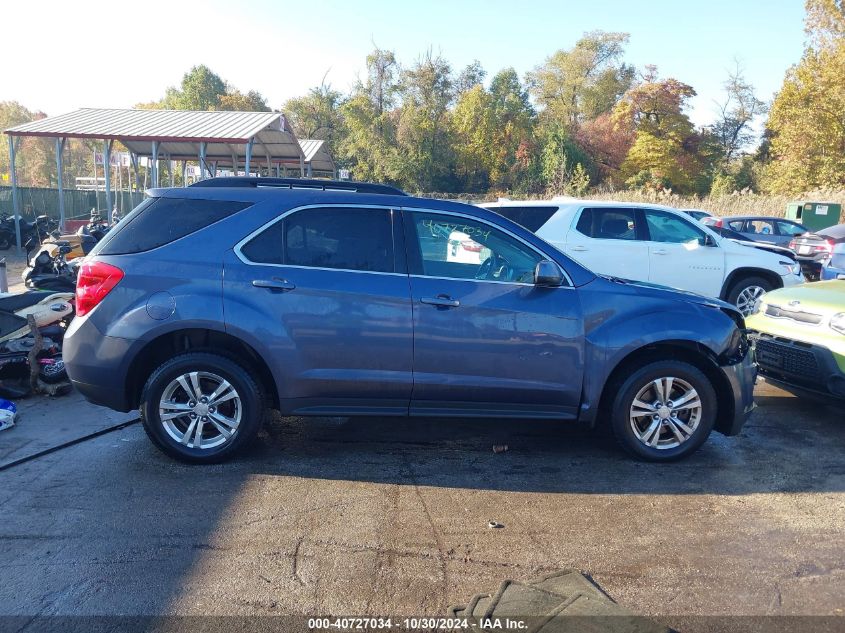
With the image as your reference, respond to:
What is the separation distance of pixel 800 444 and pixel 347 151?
175ft

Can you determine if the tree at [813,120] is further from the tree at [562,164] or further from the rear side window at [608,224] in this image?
the rear side window at [608,224]

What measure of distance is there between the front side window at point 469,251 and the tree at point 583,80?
210ft

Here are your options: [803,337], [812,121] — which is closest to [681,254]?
[803,337]

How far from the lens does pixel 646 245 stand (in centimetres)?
955

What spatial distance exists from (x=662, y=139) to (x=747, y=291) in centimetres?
4906

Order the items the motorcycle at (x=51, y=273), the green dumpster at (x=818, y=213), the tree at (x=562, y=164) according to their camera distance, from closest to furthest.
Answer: the motorcycle at (x=51, y=273) → the green dumpster at (x=818, y=213) → the tree at (x=562, y=164)

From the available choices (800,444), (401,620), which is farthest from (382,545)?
(800,444)

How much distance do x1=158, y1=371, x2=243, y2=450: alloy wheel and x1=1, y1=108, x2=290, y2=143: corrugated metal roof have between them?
13.1m

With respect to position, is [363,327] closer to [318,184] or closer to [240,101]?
[318,184]

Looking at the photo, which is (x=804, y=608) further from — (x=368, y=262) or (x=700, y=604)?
(x=368, y=262)

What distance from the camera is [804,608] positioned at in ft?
10.5

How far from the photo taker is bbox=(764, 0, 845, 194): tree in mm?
36031

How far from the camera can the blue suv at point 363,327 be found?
454cm

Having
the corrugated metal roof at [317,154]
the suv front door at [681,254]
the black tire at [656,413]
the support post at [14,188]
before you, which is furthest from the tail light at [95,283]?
the corrugated metal roof at [317,154]
